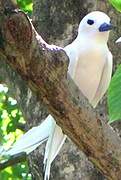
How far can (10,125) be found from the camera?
337 centimetres

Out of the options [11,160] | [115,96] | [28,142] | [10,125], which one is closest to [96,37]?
[28,142]

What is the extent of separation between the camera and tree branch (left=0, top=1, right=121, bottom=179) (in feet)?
4.64

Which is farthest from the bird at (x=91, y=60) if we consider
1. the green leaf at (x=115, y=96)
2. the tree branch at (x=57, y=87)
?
the green leaf at (x=115, y=96)

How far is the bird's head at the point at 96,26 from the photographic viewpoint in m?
2.19

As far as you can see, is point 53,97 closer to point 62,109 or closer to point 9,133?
point 62,109

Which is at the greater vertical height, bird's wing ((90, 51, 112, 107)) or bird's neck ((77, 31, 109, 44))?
bird's neck ((77, 31, 109, 44))

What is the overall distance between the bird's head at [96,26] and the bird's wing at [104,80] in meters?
0.08

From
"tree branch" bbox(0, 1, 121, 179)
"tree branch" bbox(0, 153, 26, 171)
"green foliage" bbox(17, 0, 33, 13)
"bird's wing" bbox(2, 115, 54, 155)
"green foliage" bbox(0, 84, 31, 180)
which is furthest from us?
"green foliage" bbox(17, 0, 33, 13)

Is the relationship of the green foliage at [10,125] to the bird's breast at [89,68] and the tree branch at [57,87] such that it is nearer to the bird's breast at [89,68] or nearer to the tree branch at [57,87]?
the bird's breast at [89,68]

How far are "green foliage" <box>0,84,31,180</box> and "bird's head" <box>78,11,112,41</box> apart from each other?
0.98 m

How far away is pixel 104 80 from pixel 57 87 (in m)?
0.84

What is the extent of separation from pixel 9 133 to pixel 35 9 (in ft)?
2.60

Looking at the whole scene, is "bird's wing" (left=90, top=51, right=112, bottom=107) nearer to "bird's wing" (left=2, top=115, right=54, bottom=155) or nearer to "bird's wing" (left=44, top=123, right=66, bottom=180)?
"bird's wing" (left=44, top=123, right=66, bottom=180)

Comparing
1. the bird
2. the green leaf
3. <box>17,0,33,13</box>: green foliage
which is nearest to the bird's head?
the bird
